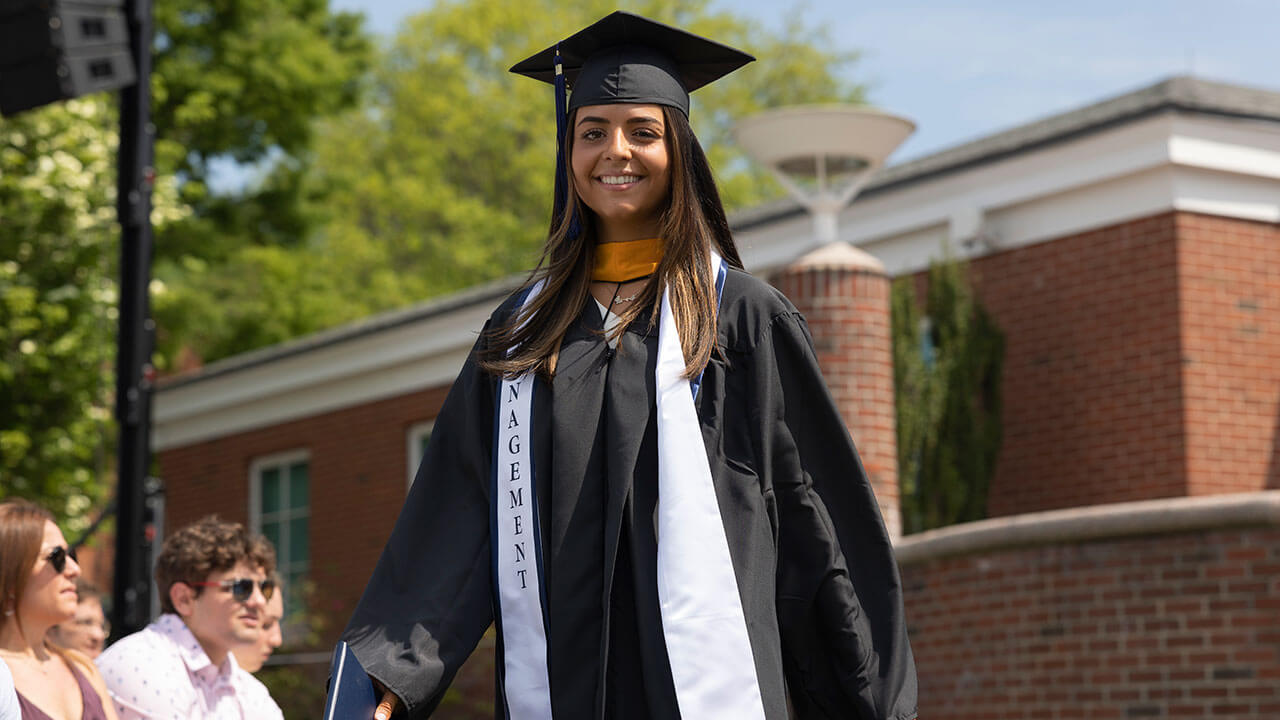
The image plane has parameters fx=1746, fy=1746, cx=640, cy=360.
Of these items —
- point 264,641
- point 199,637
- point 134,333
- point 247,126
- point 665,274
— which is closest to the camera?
point 665,274

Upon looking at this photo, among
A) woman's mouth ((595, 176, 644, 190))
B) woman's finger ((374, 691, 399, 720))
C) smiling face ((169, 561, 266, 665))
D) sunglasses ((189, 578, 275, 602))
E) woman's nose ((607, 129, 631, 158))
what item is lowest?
woman's finger ((374, 691, 399, 720))

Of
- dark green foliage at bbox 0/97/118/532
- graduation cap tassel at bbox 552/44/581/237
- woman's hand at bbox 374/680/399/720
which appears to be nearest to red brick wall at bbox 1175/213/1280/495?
dark green foliage at bbox 0/97/118/532

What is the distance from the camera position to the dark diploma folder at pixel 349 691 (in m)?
2.90

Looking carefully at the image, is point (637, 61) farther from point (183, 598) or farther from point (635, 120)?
point (183, 598)

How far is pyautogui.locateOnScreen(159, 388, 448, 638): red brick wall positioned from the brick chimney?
6.63 metres

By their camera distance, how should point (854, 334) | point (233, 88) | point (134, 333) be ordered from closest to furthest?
point (134, 333), point (854, 334), point (233, 88)

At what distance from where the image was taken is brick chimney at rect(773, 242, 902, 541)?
10039 millimetres

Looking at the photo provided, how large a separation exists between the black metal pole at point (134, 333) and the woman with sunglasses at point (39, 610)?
9.37 feet

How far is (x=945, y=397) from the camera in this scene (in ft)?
39.7

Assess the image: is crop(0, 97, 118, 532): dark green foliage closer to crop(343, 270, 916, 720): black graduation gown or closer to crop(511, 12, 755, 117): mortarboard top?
crop(511, 12, 755, 117): mortarboard top

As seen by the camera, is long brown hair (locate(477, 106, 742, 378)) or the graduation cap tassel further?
the graduation cap tassel

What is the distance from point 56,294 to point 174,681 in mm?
9434

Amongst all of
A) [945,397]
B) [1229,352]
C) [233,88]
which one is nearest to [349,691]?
[945,397]

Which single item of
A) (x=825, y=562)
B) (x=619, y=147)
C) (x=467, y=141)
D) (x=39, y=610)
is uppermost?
(x=467, y=141)
